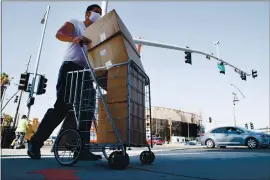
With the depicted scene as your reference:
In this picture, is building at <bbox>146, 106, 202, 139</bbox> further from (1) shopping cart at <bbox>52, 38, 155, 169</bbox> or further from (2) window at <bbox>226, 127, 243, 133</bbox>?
(1) shopping cart at <bbox>52, 38, 155, 169</bbox>

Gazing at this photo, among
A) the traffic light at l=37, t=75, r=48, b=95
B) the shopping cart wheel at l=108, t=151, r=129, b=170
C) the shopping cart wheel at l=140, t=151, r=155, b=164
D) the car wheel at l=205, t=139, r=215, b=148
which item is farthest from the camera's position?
the car wheel at l=205, t=139, r=215, b=148

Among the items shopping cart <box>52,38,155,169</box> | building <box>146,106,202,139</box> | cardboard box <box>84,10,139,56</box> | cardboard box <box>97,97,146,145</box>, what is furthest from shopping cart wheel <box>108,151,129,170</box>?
building <box>146,106,202,139</box>

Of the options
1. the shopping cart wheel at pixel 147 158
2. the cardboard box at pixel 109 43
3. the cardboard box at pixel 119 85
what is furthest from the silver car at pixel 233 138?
the cardboard box at pixel 109 43

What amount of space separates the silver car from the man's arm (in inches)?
478

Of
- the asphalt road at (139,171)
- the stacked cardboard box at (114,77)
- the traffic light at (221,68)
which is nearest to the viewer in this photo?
the asphalt road at (139,171)

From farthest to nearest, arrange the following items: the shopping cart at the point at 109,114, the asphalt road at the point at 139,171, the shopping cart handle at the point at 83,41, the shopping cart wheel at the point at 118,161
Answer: the shopping cart handle at the point at 83,41 → the shopping cart at the point at 109,114 → the shopping cart wheel at the point at 118,161 → the asphalt road at the point at 139,171

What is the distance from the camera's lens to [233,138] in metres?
13.2

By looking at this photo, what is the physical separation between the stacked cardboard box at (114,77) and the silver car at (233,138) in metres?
11.4

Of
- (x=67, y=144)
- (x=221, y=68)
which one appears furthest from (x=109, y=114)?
(x=221, y=68)

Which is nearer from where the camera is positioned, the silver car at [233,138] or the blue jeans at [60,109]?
the blue jeans at [60,109]

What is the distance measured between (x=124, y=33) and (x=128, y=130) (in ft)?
4.17

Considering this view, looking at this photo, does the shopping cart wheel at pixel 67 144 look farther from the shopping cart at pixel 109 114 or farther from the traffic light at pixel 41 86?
the traffic light at pixel 41 86

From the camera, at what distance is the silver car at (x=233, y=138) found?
12.5 metres

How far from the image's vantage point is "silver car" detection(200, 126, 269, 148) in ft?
40.9
